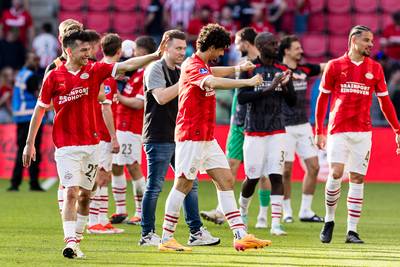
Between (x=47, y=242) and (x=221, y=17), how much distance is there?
517 inches

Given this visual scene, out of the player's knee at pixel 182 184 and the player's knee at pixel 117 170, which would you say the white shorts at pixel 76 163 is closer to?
the player's knee at pixel 182 184

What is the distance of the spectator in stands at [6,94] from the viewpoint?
23.9 metres

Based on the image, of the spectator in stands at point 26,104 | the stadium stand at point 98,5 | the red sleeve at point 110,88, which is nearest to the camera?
the red sleeve at point 110,88

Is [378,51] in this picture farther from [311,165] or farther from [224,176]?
[224,176]

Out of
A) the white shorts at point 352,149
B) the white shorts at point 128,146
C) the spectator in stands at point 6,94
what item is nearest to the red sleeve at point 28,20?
the spectator in stands at point 6,94

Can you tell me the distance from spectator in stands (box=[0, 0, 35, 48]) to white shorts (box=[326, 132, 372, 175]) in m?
14.2

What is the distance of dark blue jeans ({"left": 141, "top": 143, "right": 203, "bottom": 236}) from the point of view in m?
12.2

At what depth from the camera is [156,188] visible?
1216 centimetres

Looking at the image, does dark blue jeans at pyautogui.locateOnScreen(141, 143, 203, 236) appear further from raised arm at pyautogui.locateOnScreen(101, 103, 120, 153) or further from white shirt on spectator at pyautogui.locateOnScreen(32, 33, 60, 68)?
white shirt on spectator at pyautogui.locateOnScreen(32, 33, 60, 68)

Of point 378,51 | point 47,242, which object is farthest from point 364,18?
point 47,242

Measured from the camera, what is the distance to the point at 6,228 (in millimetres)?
13797

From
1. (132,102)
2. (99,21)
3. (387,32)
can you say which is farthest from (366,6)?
(132,102)

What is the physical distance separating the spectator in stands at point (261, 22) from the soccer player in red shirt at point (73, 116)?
1323 cm

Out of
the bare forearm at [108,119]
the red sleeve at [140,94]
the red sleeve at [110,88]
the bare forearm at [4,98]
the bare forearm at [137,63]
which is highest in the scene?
the bare forearm at [137,63]
